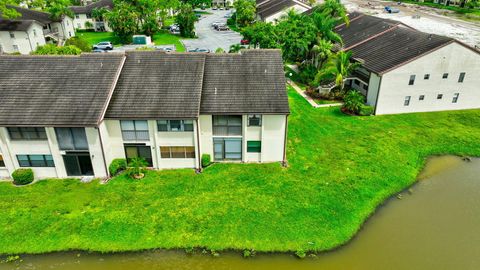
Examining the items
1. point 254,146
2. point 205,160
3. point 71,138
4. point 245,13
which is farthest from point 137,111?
point 245,13

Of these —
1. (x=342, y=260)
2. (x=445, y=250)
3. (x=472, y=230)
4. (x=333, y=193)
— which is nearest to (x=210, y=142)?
(x=333, y=193)

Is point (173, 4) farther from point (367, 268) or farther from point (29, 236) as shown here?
point (367, 268)

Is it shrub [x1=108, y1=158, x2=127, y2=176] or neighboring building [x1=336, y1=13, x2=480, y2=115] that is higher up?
neighboring building [x1=336, y1=13, x2=480, y2=115]

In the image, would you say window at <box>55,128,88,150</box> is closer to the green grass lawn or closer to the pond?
the green grass lawn

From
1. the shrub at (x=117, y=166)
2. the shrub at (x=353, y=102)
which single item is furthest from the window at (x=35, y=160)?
the shrub at (x=353, y=102)

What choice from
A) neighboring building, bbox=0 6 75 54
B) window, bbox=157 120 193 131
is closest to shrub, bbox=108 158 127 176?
window, bbox=157 120 193 131

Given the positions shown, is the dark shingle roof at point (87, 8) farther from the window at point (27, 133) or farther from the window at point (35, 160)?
the window at point (35, 160)
